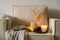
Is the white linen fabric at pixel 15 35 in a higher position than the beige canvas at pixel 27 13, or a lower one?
lower

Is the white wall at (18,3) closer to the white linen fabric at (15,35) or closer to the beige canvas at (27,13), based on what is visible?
→ the beige canvas at (27,13)

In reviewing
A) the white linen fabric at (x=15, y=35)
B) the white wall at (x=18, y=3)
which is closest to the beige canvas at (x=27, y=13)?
the white wall at (x=18, y=3)

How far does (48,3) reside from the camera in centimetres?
318

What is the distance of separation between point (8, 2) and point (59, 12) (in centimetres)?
122

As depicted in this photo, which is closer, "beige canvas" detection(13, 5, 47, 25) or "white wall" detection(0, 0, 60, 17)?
"beige canvas" detection(13, 5, 47, 25)

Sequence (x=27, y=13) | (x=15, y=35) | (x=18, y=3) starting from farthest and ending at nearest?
1. (x=18, y=3)
2. (x=27, y=13)
3. (x=15, y=35)

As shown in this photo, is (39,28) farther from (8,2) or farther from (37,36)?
(8,2)

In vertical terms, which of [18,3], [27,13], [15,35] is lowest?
[15,35]

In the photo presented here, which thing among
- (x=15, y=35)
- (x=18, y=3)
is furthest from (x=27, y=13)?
(x=15, y=35)

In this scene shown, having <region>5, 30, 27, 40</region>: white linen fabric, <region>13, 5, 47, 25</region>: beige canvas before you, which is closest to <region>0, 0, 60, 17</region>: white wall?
<region>13, 5, 47, 25</region>: beige canvas

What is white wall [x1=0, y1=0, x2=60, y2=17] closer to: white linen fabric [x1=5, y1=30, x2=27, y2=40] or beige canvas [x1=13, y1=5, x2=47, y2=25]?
beige canvas [x1=13, y1=5, x2=47, y2=25]

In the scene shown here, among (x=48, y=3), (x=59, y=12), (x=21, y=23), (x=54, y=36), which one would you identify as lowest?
(x=54, y=36)

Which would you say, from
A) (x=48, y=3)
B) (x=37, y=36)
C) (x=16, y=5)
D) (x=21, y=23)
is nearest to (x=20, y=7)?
(x=16, y=5)

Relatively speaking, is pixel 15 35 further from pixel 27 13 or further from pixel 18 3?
pixel 18 3
